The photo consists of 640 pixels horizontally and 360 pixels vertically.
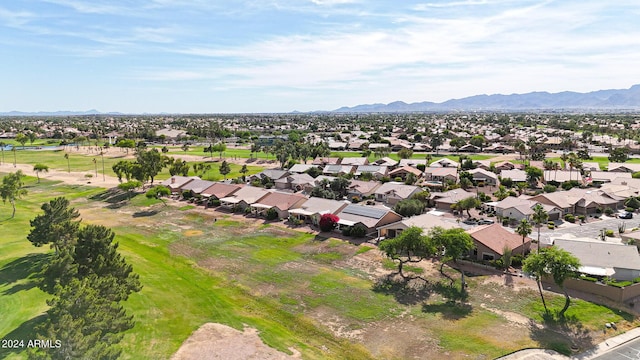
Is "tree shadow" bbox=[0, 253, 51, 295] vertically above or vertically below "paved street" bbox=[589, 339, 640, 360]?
above

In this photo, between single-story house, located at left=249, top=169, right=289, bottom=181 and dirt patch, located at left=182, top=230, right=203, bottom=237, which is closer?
dirt patch, located at left=182, top=230, right=203, bottom=237

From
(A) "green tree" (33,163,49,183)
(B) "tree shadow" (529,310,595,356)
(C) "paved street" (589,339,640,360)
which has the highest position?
(A) "green tree" (33,163,49,183)

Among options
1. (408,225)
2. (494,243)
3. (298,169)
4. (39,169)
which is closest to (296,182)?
(298,169)

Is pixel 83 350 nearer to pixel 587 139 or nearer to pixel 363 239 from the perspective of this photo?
pixel 363 239

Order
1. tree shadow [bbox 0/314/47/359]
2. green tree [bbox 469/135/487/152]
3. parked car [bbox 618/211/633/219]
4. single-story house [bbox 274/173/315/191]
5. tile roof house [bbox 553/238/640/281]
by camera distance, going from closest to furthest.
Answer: tree shadow [bbox 0/314/47/359] < tile roof house [bbox 553/238/640/281] < parked car [bbox 618/211/633/219] < single-story house [bbox 274/173/315/191] < green tree [bbox 469/135/487/152]

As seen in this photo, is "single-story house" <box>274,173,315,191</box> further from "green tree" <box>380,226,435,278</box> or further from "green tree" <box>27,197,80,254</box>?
"green tree" <box>27,197,80,254</box>

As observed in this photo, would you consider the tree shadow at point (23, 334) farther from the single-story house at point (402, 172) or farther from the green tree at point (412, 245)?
the single-story house at point (402, 172)

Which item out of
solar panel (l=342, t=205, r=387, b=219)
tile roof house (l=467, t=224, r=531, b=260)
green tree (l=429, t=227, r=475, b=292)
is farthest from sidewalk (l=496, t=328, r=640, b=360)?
solar panel (l=342, t=205, r=387, b=219)
